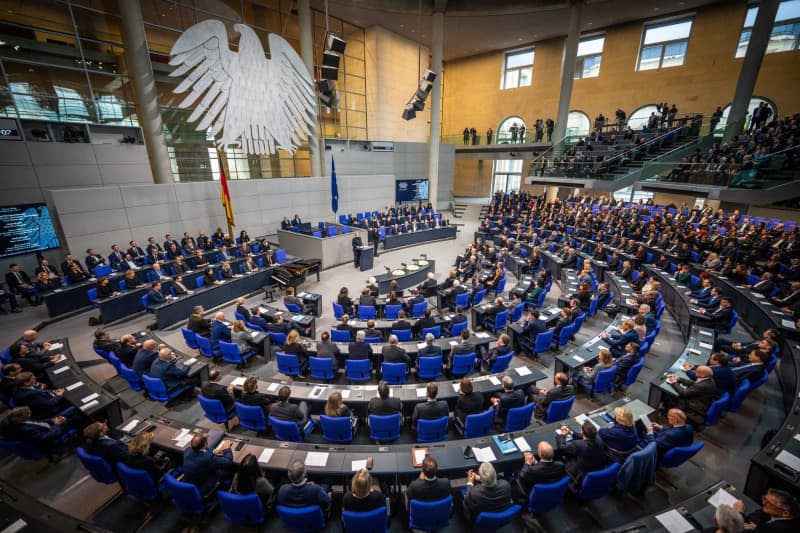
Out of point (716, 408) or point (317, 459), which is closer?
point (317, 459)

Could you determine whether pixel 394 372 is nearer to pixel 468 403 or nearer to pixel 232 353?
pixel 468 403

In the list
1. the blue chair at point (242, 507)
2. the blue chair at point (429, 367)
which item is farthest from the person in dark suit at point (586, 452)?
the blue chair at point (242, 507)

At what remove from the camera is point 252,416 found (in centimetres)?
505

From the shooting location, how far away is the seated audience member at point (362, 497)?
10.6 ft

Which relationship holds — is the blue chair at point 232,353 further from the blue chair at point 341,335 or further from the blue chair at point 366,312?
the blue chair at point 366,312

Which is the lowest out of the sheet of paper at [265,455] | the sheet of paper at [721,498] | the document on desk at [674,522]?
the sheet of paper at [265,455]

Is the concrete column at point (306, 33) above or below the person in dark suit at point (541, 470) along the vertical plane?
above

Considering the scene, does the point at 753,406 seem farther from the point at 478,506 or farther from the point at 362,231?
the point at 362,231

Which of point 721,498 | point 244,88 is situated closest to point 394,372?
point 721,498

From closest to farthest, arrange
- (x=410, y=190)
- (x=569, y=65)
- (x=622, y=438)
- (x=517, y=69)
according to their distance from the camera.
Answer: (x=622, y=438) → (x=569, y=65) → (x=410, y=190) → (x=517, y=69)

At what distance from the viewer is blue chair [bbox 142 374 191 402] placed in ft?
→ 18.6

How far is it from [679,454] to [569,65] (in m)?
24.1

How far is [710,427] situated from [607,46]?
1038 inches

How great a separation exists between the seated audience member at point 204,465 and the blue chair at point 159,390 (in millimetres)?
2352
